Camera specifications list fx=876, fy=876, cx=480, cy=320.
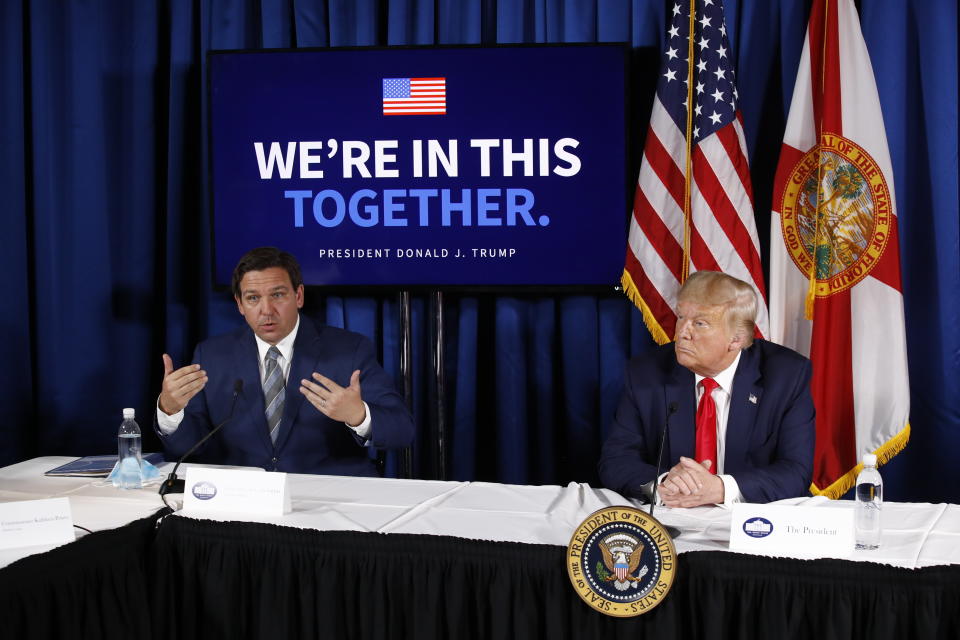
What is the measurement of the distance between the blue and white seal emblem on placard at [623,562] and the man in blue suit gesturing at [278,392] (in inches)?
46.3

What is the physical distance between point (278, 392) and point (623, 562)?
1.58 meters

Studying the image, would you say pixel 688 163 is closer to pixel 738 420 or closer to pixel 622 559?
pixel 738 420

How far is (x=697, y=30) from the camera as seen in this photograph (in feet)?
11.1

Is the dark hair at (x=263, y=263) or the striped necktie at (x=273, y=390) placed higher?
the dark hair at (x=263, y=263)

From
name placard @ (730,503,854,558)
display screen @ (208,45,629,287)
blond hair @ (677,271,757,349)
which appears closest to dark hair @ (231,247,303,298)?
display screen @ (208,45,629,287)

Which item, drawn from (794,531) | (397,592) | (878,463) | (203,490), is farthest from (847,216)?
(203,490)

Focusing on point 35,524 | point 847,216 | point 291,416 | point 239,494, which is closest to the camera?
point 35,524

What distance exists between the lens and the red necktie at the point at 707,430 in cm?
237

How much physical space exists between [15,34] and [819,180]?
11.6 feet

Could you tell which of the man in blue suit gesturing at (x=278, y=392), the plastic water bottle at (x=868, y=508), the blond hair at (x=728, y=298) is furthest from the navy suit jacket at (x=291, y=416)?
the plastic water bottle at (x=868, y=508)

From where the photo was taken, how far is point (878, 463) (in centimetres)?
336

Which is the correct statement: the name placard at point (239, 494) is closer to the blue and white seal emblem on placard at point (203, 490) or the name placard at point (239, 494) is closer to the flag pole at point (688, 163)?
the blue and white seal emblem on placard at point (203, 490)

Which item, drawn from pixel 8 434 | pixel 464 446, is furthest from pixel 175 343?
pixel 464 446

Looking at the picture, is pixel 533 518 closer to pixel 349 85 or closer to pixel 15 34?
pixel 349 85
